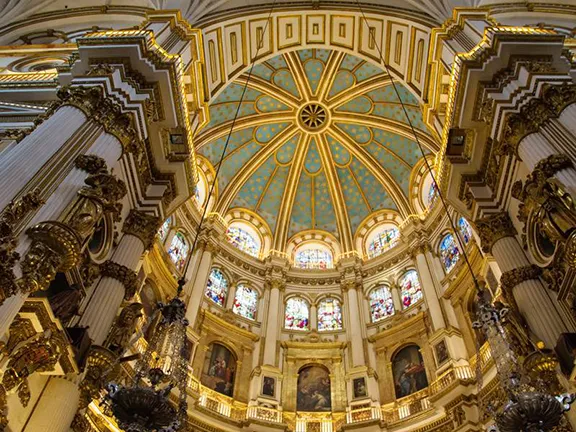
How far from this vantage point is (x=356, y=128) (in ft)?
88.0

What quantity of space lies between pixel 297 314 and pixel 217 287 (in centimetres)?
420

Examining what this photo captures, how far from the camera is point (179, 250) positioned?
2106 cm

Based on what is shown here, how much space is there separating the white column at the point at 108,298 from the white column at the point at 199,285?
25.0 feet

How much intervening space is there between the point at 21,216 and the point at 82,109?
11.5ft

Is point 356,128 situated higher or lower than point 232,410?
higher

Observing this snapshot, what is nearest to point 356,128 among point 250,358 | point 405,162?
point 405,162

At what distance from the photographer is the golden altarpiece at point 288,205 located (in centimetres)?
847

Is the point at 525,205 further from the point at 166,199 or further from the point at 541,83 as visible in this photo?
the point at 166,199

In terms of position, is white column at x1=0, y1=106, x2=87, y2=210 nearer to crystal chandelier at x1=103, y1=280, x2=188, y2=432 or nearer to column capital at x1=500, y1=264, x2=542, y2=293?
crystal chandelier at x1=103, y1=280, x2=188, y2=432

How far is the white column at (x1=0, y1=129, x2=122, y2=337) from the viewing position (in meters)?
6.38

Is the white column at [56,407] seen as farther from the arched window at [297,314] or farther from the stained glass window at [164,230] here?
the arched window at [297,314]

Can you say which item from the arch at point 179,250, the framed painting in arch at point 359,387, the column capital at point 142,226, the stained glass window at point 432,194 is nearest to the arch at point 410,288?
the stained glass window at point 432,194

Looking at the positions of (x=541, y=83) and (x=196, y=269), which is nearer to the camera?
(x=541, y=83)

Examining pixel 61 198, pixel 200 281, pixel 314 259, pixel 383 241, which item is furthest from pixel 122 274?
pixel 383 241
